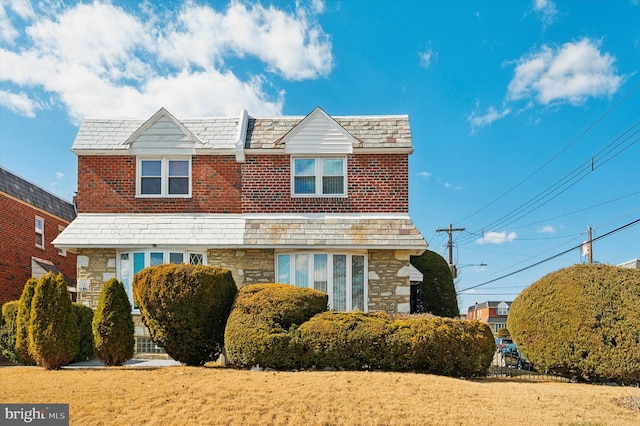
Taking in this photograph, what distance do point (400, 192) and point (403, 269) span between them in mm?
2518

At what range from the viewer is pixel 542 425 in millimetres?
8180

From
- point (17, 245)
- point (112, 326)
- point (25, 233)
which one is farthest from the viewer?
point (25, 233)

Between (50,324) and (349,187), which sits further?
(349,187)

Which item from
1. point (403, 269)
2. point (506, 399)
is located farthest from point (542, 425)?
point (403, 269)

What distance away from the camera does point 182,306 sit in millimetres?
11625

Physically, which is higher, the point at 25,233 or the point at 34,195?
the point at 34,195

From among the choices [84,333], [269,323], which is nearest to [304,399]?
[269,323]

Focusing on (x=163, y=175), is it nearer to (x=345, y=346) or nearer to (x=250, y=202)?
(x=250, y=202)

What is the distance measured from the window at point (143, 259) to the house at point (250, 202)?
30mm

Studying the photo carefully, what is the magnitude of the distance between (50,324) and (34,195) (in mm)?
14771

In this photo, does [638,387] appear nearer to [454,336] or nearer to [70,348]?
[454,336]

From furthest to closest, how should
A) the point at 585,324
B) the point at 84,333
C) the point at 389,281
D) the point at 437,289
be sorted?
the point at 437,289 < the point at 389,281 < the point at 84,333 < the point at 585,324

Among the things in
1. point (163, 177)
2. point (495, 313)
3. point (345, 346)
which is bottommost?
point (495, 313)

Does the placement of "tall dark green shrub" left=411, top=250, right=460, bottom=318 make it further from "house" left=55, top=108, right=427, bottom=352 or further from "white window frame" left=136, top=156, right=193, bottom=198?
"white window frame" left=136, top=156, right=193, bottom=198
